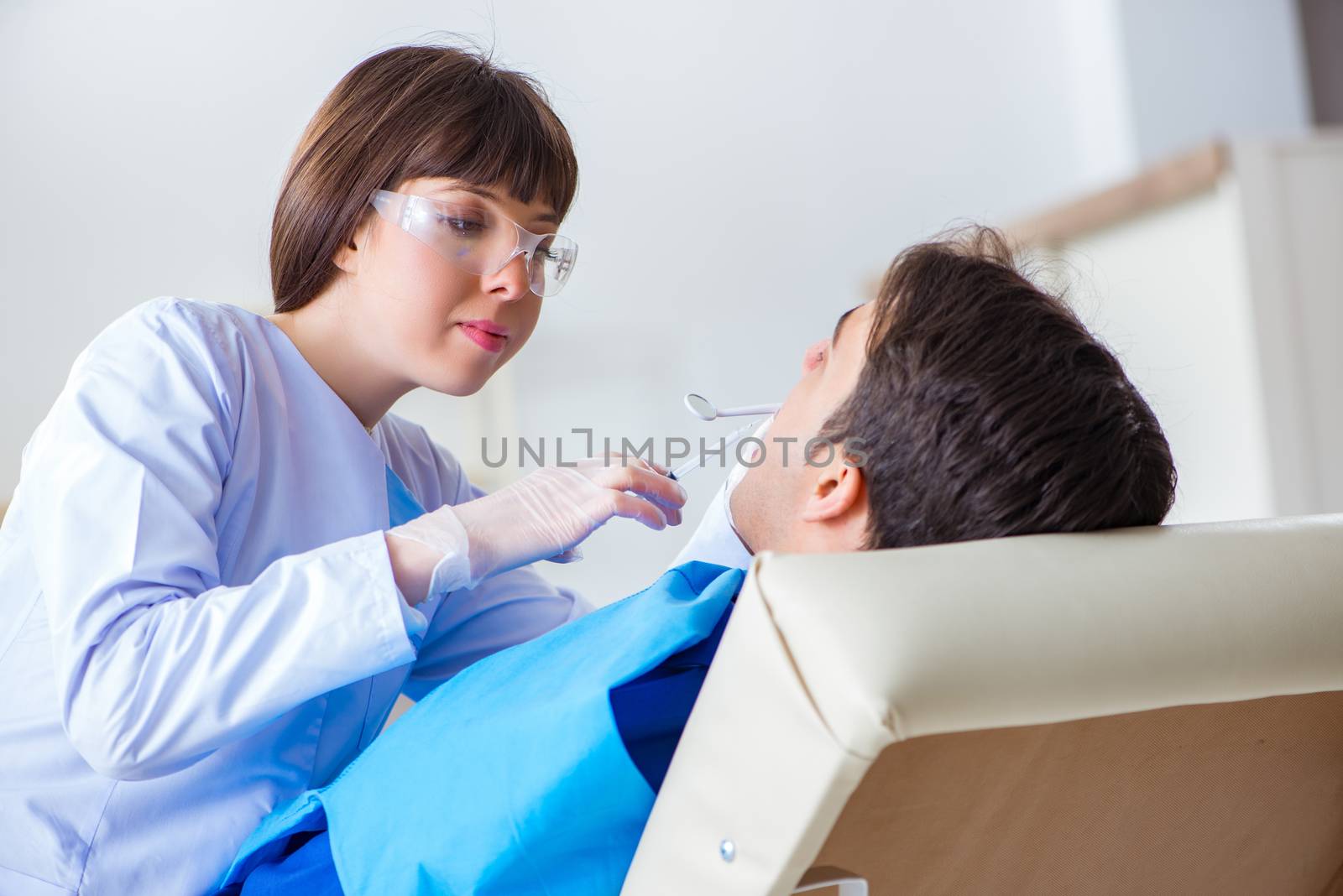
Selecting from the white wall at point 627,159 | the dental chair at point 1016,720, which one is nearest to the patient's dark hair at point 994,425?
the dental chair at point 1016,720

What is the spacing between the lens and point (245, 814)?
3.41 feet

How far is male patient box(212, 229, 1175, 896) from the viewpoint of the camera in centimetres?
73

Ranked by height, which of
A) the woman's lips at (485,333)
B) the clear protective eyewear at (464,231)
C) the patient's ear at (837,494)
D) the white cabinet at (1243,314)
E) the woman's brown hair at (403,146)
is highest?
the woman's brown hair at (403,146)

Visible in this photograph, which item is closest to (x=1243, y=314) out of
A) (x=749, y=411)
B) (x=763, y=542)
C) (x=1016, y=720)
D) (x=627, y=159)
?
(x=627, y=159)

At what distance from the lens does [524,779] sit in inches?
28.4

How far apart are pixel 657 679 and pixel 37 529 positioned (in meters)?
0.54

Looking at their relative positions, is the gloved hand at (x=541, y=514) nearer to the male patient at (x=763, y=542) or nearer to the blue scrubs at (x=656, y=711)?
the male patient at (x=763, y=542)

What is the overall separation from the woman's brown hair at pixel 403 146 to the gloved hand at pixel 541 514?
35 centimetres

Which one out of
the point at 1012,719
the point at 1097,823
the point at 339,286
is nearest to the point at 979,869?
the point at 1097,823

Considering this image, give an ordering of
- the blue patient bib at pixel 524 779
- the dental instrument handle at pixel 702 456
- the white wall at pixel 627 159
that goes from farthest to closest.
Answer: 1. the white wall at pixel 627 159
2. the dental instrument handle at pixel 702 456
3. the blue patient bib at pixel 524 779

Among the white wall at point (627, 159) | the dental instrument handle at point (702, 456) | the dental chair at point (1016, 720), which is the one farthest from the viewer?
the white wall at point (627, 159)

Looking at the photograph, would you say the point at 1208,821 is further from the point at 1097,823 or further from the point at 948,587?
the point at 948,587

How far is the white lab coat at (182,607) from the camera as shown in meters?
0.86

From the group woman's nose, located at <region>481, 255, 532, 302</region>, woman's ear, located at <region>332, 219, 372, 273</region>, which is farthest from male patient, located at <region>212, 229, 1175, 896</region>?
woman's ear, located at <region>332, 219, 372, 273</region>
